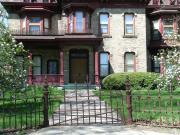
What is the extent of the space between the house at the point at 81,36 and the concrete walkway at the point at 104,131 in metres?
18.0

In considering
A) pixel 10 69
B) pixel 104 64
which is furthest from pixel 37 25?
pixel 10 69

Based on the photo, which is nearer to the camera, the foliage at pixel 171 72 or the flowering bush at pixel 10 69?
the flowering bush at pixel 10 69

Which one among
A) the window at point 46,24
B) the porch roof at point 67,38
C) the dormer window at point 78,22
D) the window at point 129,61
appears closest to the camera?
the porch roof at point 67,38

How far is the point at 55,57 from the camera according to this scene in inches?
1284

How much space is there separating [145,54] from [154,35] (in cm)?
360

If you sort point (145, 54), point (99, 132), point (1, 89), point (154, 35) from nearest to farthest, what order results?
point (99, 132)
point (1, 89)
point (145, 54)
point (154, 35)

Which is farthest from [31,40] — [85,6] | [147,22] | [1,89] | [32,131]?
[32,131]

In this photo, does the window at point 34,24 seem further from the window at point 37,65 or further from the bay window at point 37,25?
the window at point 37,65

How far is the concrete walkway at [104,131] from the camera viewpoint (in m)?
10.9

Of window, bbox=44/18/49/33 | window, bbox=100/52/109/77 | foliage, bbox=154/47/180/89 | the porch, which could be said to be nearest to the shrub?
the porch

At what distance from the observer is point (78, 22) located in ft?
101

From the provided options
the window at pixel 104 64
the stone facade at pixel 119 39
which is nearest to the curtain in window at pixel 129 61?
the stone facade at pixel 119 39

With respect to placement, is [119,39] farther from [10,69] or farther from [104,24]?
[10,69]

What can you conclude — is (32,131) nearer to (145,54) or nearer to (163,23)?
(145,54)
